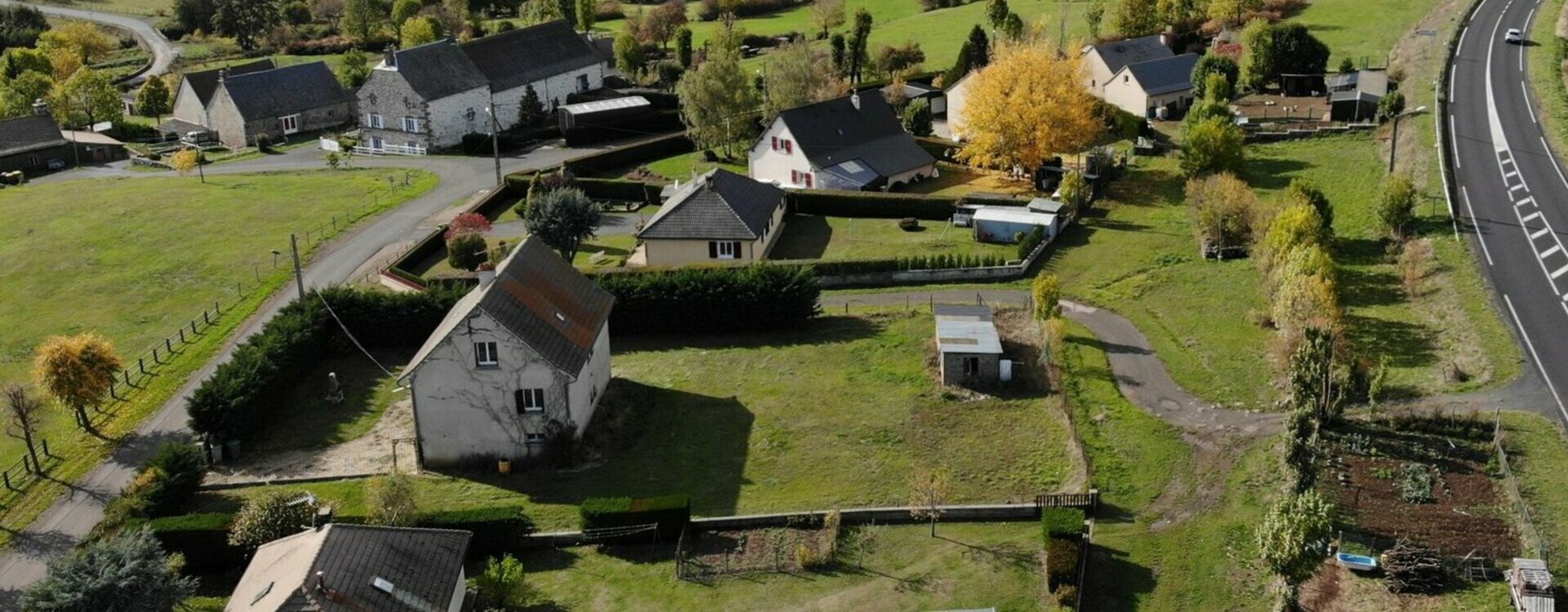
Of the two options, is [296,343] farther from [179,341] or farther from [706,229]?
[706,229]

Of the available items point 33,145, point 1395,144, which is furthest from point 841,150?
point 33,145

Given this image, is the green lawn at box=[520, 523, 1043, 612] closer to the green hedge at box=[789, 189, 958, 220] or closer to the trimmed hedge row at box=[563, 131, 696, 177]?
the green hedge at box=[789, 189, 958, 220]

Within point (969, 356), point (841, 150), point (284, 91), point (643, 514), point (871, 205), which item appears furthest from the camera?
point (284, 91)

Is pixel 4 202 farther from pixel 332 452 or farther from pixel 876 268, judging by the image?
pixel 876 268

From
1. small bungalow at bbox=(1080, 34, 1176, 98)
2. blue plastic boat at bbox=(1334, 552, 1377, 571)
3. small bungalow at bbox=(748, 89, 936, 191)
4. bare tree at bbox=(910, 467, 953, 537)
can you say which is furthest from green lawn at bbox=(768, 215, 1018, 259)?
blue plastic boat at bbox=(1334, 552, 1377, 571)

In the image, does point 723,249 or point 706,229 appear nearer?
point 706,229

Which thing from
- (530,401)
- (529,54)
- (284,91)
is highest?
(529,54)

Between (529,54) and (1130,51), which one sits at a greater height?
(529,54)
